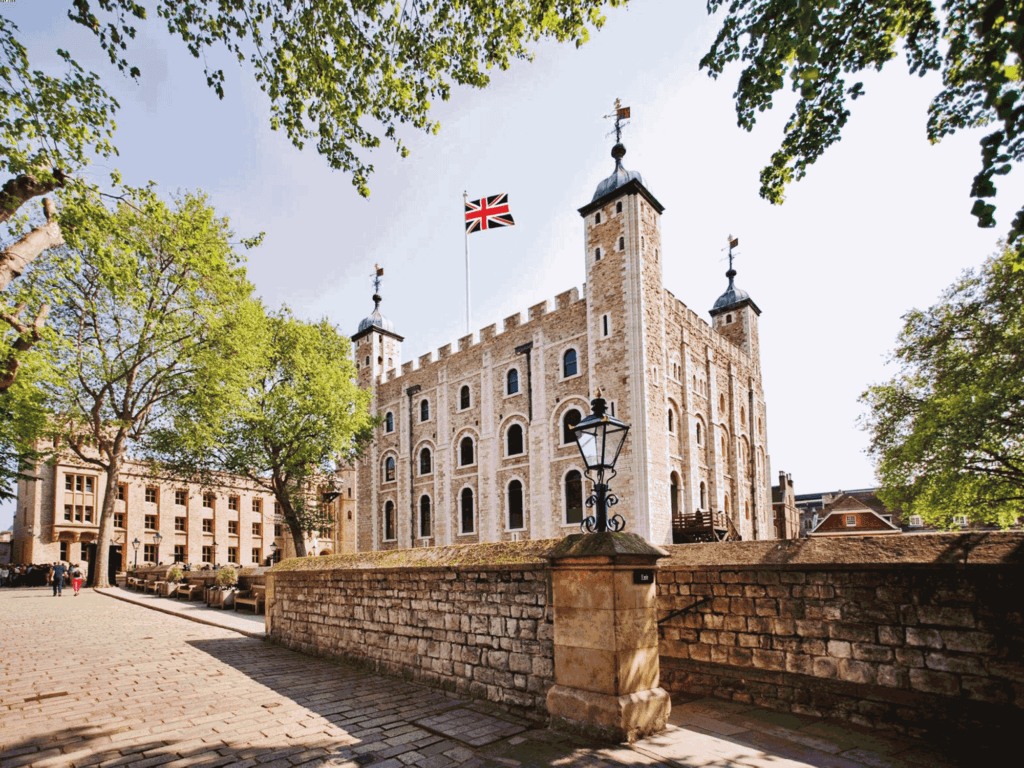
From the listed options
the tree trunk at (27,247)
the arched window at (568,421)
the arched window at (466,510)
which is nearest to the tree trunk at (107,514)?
the arched window at (466,510)

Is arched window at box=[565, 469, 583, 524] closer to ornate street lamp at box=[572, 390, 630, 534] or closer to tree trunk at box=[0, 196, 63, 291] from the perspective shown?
ornate street lamp at box=[572, 390, 630, 534]

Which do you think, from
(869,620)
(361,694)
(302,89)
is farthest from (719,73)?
(361,694)

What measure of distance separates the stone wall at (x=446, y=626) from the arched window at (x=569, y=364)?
16.5 m

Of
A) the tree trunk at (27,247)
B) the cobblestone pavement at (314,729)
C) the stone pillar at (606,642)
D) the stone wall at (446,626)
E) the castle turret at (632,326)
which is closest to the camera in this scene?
the cobblestone pavement at (314,729)

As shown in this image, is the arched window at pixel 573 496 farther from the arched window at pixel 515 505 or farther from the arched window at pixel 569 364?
the arched window at pixel 569 364

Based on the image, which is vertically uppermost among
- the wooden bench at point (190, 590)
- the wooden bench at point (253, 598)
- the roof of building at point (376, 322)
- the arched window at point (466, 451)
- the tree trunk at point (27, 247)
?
the roof of building at point (376, 322)

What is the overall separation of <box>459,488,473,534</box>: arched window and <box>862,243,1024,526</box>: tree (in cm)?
1791

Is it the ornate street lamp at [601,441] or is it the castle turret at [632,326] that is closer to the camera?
the ornate street lamp at [601,441]

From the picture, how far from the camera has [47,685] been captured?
7270 mm

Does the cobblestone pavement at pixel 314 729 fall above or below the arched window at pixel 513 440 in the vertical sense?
below

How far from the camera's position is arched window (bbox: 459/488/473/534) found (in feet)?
93.4

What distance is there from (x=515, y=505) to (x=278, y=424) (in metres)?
11.2

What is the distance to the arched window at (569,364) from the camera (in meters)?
24.8

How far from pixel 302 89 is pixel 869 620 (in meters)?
8.64
